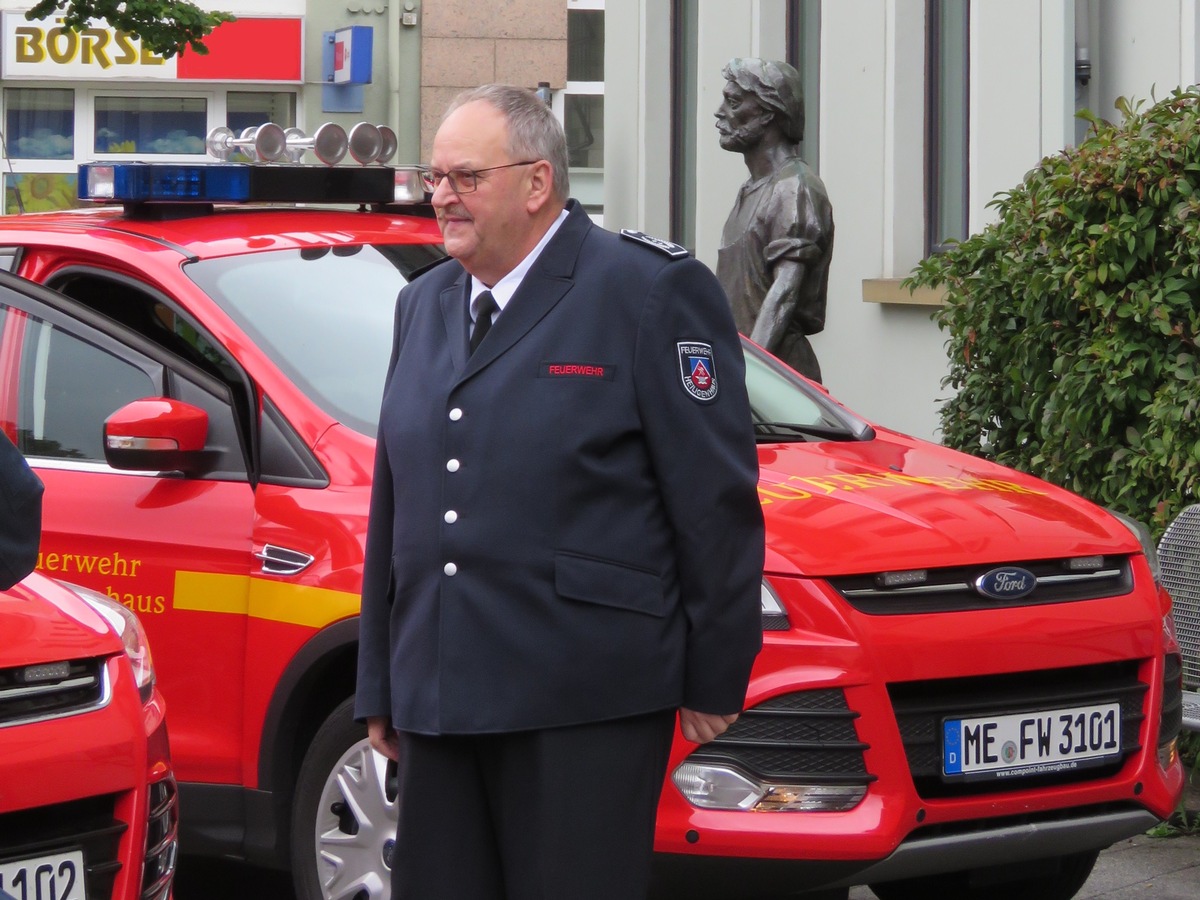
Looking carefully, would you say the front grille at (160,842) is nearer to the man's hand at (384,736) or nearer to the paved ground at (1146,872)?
the man's hand at (384,736)

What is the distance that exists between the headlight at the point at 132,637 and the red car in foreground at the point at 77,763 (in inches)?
0.4

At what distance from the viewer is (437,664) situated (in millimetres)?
3041

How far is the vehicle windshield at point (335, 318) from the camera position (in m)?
4.72

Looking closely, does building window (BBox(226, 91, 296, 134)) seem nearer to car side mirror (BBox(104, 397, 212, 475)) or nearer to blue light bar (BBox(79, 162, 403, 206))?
blue light bar (BBox(79, 162, 403, 206))

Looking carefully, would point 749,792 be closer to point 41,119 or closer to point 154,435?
point 154,435

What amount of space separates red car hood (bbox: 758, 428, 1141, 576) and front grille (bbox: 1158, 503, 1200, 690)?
0.59 m

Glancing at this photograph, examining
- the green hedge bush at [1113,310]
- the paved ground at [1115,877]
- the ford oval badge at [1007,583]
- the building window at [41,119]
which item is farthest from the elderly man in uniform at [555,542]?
the building window at [41,119]

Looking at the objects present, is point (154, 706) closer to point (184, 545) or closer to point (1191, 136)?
point (184, 545)

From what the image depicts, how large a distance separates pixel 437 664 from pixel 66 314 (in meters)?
2.41

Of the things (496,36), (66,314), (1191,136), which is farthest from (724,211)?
(496,36)

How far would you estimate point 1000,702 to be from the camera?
13.8ft

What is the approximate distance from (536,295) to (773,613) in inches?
46.8

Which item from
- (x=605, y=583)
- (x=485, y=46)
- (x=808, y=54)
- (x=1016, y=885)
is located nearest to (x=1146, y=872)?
(x=1016, y=885)

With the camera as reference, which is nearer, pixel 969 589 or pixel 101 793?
pixel 101 793
